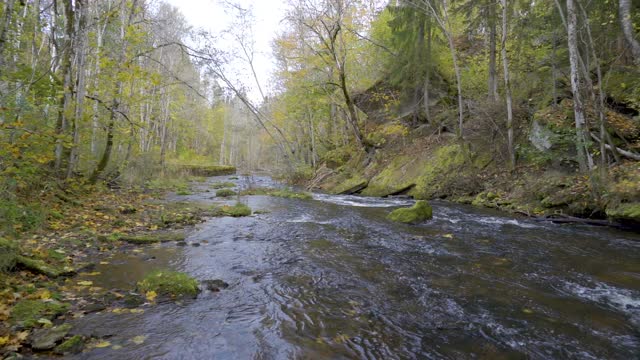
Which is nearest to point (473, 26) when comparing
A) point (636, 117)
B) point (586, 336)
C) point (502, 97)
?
point (502, 97)

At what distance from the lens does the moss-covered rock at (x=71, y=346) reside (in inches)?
122

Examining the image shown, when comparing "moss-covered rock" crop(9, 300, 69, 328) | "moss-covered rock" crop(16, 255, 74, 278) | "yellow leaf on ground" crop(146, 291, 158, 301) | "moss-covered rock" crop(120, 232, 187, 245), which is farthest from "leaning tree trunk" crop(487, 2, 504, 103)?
"moss-covered rock" crop(9, 300, 69, 328)

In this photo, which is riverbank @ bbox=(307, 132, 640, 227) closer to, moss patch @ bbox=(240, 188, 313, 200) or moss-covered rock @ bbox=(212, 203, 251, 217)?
moss patch @ bbox=(240, 188, 313, 200)

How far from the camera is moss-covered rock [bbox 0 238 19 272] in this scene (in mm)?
4379

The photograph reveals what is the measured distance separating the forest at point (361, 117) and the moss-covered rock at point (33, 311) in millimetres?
37

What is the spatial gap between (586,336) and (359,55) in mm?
24050

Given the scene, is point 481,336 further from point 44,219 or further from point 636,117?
point 636,117

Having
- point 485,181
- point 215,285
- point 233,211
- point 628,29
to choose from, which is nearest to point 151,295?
point 215,285

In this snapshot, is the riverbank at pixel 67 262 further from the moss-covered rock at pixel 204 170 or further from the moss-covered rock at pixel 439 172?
the moss-covered rock at pixel 204 170

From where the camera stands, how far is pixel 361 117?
94.0 feet

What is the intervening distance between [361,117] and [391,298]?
25003mm

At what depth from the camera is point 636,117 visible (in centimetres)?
962

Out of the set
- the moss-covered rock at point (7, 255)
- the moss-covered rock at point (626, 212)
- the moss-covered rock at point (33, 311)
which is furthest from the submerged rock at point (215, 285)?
the moss-covered rock at point (626, 212)

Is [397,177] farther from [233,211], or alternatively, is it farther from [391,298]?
[391,298]
